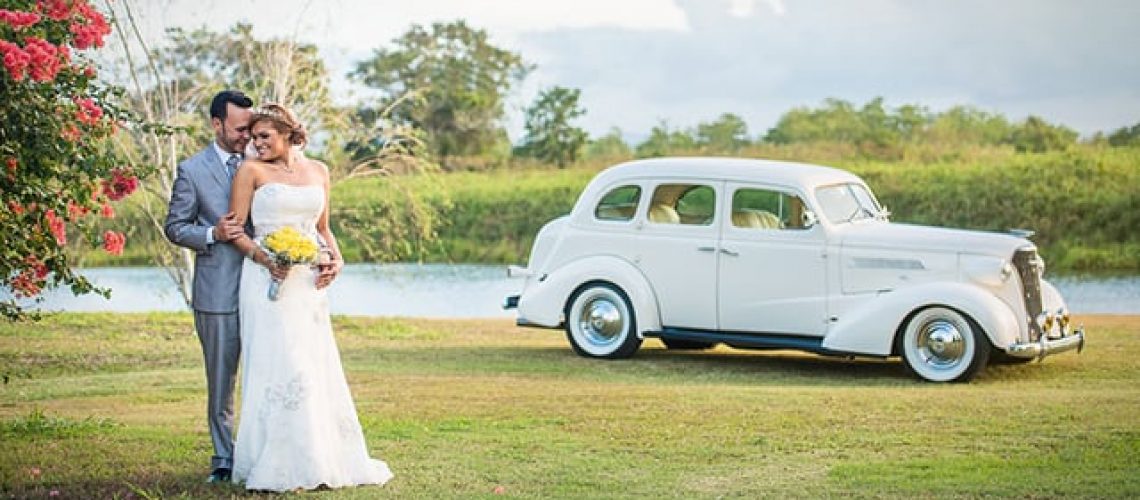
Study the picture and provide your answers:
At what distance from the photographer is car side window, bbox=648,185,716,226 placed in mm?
14375

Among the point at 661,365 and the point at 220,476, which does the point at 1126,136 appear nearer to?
the point at 661,365

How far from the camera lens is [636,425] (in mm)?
10414

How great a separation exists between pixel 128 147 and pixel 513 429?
11.0 meters

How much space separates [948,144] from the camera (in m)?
39.2

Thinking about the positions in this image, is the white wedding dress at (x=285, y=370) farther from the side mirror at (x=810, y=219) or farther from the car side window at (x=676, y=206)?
the car side window at (x=676, y=206)

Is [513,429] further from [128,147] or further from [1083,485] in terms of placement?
[128,147]

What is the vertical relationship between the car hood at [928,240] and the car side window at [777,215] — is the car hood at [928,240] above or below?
below

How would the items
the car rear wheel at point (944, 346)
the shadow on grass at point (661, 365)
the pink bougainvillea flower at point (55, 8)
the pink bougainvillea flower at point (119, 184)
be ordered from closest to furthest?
1. the pink bougainvillea flower at point (55, 8)
2. the pink bougainvillea flower at point (119, 184)
3. the car rear wheel at point (944, 346)
4. the shadow on grass at point (661, 365)

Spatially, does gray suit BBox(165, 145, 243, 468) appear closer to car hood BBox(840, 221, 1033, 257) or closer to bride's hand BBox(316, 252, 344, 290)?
bride's hand BBox(316, 252, 344, 290)

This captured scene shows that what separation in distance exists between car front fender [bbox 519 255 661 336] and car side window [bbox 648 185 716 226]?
1.69ft

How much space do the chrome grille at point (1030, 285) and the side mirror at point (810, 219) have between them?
1618 millimetres

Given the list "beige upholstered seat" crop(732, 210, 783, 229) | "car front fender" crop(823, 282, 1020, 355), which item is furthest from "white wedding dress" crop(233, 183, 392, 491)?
"beige upholstered seat" crop(732, 210, 783, 229)

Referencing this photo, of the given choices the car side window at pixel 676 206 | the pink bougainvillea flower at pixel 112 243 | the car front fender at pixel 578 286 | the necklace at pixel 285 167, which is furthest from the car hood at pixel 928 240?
the necklace at pixel 285 167

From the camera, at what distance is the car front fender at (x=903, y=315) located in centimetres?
1259
